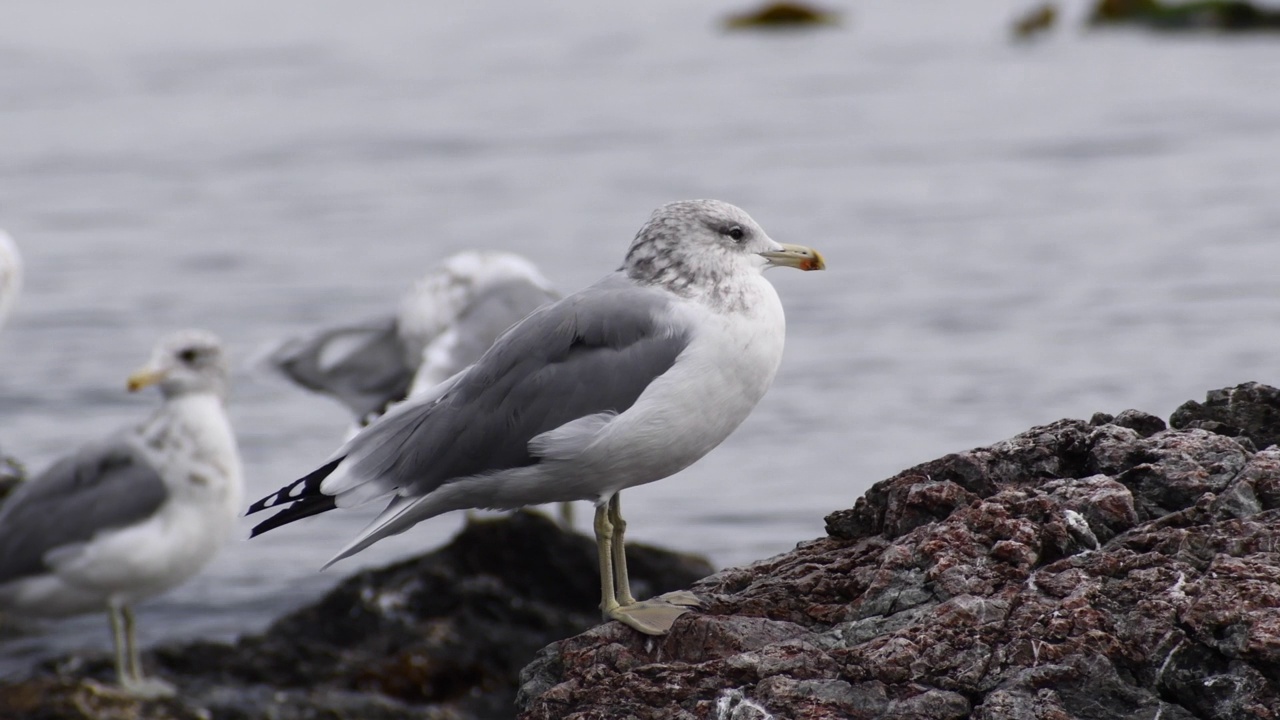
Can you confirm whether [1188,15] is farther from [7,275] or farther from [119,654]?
[119,654]

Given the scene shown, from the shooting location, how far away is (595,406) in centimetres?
468

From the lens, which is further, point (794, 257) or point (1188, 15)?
point (1188, 15)

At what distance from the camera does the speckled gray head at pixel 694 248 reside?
16.0 ft

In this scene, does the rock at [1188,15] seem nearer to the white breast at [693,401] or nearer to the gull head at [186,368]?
the gull head at [186,368]

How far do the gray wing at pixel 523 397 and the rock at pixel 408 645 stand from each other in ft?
8.02

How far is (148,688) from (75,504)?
1.26 metres

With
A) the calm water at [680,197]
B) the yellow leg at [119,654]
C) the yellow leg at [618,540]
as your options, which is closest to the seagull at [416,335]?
the calm water at [680,197]

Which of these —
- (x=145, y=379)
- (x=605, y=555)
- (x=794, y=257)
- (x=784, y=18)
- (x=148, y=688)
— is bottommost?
(x=148, y=688)

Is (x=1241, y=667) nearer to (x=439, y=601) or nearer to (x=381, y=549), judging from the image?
(x=439, y=601)

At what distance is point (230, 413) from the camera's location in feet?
45.4

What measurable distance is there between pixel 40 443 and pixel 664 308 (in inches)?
359

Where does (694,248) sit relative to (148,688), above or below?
above

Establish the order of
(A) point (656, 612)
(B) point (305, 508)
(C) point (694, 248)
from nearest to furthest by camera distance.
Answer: (A) point (656, 612), (B) point (305, 508), (C) point (694, 248)

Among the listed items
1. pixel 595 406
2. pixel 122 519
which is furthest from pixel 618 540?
pixel 122 519
